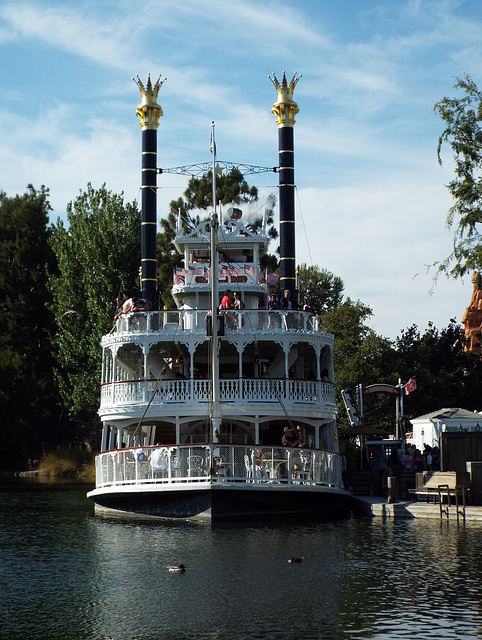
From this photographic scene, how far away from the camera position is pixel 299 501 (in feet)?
89.6

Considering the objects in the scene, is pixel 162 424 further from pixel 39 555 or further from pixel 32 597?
pixel 32 597

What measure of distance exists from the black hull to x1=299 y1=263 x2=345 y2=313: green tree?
127 ft

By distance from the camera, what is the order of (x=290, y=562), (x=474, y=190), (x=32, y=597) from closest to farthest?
(x=32, y=597)
(x=290, y=562)
(x=474, y=190)

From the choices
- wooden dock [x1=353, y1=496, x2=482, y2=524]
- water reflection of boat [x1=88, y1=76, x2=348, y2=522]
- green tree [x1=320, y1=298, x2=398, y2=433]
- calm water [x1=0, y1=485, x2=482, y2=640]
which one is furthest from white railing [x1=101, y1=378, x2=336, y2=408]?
green tree [x1=320, y1=298, x2=398, y2=433]

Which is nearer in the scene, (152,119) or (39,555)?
(39,555)

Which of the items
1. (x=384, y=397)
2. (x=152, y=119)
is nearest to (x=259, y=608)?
(x=152, y=119)

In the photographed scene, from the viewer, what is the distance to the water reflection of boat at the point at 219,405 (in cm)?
2647

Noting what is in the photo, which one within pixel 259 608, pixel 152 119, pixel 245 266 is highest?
pixel 152 119

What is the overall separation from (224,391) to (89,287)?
28239 millimetres

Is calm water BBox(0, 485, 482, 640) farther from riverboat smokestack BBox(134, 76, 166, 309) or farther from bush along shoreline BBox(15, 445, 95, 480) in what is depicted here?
bush along shoreline BBox(15, 445, 95, 480)

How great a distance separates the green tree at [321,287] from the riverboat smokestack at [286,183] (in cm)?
2785

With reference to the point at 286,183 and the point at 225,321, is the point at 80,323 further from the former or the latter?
the point at 225,321

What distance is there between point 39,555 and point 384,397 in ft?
104

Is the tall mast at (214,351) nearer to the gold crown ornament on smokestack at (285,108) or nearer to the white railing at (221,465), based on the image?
the white railing at (221,465)
